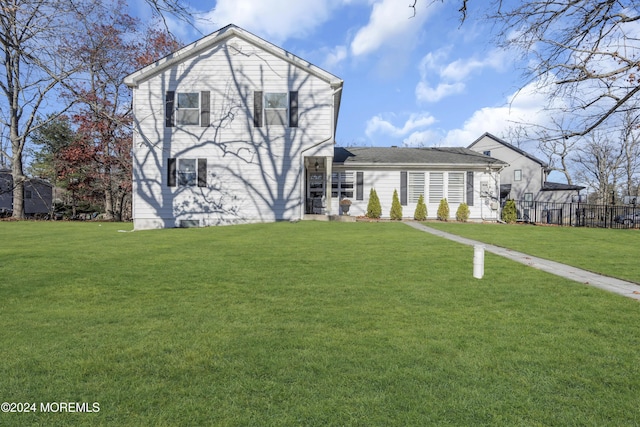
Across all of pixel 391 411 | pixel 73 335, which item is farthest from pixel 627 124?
pixel 73 335

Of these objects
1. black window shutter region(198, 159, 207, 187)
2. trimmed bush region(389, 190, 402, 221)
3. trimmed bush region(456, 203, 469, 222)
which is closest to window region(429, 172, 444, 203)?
trimmed bush region(456, 203, 469, 222)

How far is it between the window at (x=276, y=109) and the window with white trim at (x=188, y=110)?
8.26ft

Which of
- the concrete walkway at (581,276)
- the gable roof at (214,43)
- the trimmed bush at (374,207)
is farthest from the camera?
the trimmed bush at (374,207)

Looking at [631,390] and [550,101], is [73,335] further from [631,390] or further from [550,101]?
[550,101]

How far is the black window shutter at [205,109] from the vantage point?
1582 cm

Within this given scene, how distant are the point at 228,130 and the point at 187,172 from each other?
2.58 meters

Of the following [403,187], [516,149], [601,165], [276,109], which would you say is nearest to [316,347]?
[276,109]

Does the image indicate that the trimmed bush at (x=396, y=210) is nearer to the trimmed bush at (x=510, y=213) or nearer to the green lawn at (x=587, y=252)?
the trimmed bush at (x=510, y=213)

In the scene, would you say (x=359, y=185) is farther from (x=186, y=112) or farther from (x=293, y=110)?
(x=186, y=112)

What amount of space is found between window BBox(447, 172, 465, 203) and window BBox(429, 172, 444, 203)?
0.42 meters

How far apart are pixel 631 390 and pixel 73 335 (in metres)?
4.42

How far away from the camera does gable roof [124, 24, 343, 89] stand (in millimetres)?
15469

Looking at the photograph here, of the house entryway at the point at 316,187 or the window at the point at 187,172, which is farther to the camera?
the house entryway at the point at 316,187

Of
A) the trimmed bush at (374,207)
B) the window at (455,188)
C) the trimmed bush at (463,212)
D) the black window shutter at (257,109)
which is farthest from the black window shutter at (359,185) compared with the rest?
the black window shutter at (257,109)
